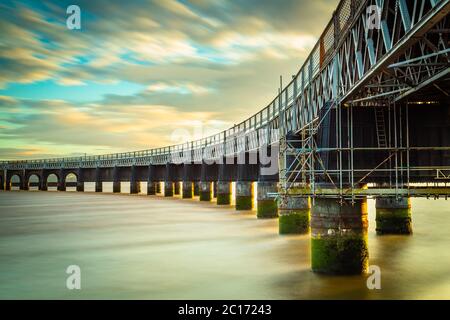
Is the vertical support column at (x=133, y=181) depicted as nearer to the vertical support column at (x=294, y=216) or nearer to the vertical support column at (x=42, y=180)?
the vertical support column at (x=42, y=180)

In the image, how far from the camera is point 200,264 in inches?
695

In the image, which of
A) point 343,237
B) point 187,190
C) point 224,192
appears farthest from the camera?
point 187,190

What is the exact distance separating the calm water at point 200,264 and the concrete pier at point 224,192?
65.0ft

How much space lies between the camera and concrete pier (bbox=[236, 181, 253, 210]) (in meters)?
41.3

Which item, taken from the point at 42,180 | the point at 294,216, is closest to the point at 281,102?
the point at 294,216

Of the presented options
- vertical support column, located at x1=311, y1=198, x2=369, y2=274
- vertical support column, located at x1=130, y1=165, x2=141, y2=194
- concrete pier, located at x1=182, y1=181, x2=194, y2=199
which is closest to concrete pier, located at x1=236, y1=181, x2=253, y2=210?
vertical support column, located at x1=311, y1=198, x2=369, y2=274

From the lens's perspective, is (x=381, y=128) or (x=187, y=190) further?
(x=187, y=190)

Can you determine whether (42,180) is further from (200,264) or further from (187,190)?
(200,264)

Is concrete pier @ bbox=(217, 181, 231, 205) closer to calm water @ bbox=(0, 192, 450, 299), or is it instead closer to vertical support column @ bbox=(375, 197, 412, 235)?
calm water @ bbox=(0, 192, 450, 299)

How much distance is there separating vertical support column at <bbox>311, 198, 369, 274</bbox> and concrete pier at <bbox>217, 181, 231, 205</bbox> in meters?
35.7

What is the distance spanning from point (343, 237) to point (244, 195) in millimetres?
28117
